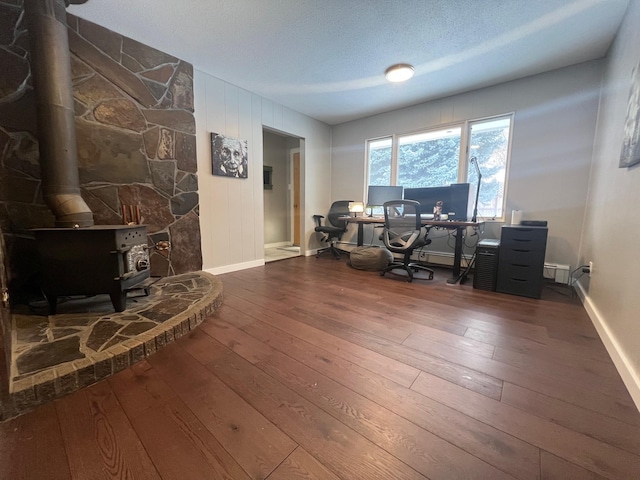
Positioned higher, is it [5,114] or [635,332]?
[5,114]

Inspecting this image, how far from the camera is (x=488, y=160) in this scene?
3.31m

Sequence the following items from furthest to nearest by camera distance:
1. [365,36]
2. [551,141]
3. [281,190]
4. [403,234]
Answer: [281,190]
[403,234]
[551,141]
[365,36]

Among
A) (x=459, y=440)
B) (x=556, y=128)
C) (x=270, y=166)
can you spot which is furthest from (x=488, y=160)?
(x=270, y=166)

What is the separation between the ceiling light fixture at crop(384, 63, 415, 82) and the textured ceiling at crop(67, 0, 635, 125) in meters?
0.07

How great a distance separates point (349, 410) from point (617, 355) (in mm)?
1553

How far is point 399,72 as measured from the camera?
2744 mm

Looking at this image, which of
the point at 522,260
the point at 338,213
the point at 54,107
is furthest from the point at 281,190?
the point at 522,260

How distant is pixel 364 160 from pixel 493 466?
4.28 meters

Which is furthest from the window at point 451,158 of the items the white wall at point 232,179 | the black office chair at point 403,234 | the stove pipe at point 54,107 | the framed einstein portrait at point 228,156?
the stove pipe at point 54,107

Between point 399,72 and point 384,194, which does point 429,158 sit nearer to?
point 384,194

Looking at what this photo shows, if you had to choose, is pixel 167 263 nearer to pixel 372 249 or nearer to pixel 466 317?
pixel 372 249

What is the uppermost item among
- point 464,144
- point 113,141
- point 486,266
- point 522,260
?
point 464,144

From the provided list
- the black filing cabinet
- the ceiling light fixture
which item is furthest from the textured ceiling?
the black filing cabinet

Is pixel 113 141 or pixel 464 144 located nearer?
pixel 113 141
